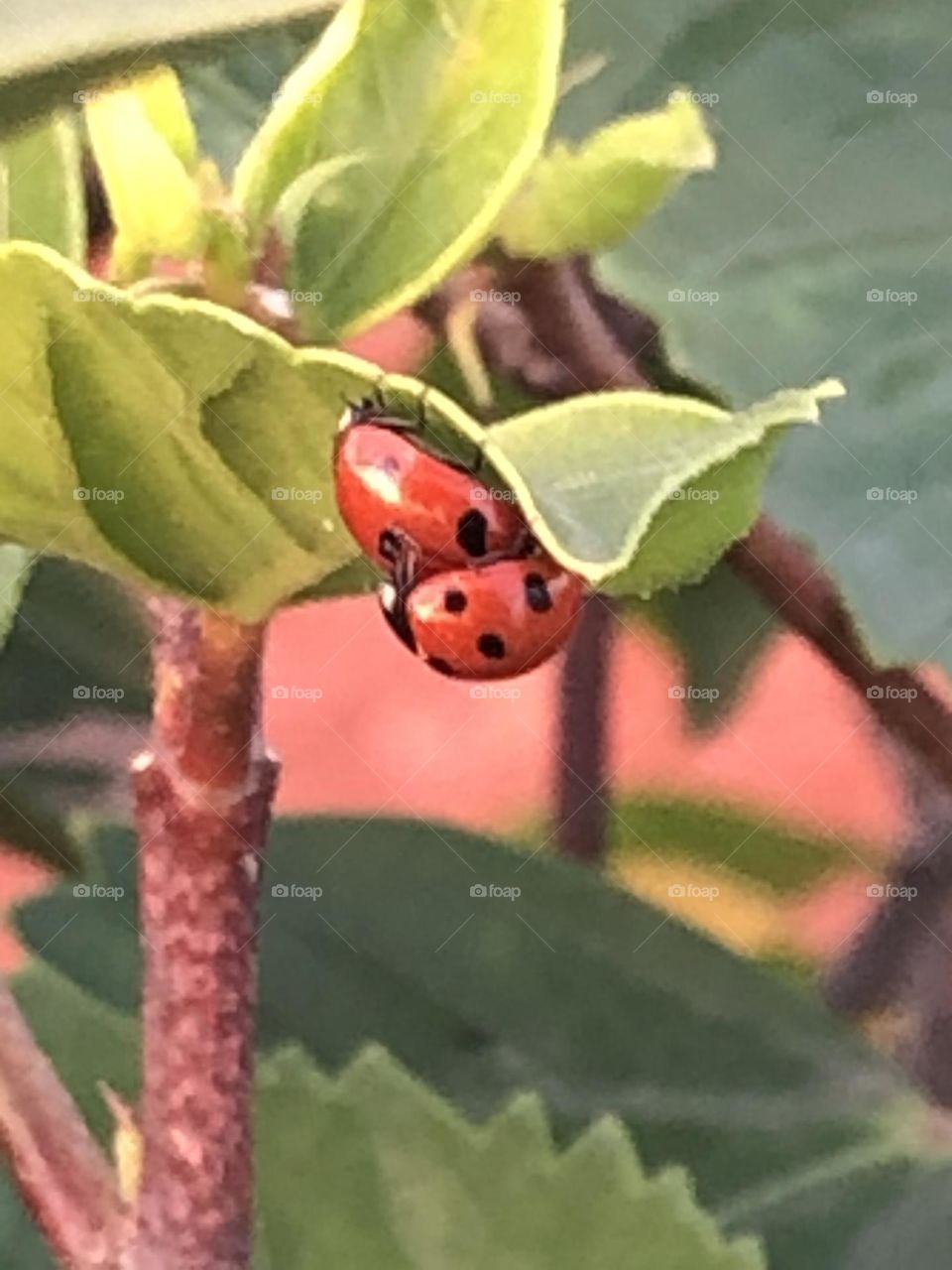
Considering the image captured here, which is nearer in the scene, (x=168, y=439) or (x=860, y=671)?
(x=168, y=439)

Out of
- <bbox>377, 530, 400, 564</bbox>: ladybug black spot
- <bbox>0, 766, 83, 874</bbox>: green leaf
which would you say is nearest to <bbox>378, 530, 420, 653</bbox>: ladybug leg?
<bbox>377, 530, 400, 564</bbox>: ladybug black spot

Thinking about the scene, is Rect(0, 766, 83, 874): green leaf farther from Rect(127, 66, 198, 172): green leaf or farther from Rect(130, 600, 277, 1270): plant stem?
Rect(127, 66, 198, 172): green leaf

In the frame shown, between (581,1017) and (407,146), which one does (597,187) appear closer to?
(407,146)

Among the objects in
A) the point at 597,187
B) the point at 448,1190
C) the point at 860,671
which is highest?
the point at 597,187

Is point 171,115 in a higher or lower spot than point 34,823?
higher

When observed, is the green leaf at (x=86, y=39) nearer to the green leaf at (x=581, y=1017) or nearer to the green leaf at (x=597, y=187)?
the green leaf at (x=597, y=187)

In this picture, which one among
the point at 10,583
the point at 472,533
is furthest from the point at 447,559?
the point at 10,583
